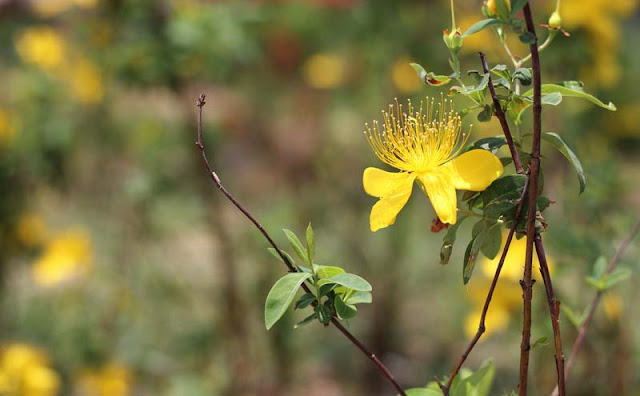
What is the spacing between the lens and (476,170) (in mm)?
602

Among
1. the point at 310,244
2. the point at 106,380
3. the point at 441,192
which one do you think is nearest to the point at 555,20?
the point at 441,192

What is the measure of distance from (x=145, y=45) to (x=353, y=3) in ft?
2.67

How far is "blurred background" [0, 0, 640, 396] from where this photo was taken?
1.58 metres

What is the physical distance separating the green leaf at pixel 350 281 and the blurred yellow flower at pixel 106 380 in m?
1.42

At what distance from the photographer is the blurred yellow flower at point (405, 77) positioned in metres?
1.94

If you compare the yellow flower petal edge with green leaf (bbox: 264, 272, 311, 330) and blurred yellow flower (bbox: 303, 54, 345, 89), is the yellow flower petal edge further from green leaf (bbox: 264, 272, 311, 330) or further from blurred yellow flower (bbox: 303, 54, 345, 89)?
blurred yellow flower (bbox: 303, 54, 345, 89)

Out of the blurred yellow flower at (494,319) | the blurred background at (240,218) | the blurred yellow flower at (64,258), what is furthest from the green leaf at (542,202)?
the blurred yellow flower at (64,258)

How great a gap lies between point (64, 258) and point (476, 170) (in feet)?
6.00

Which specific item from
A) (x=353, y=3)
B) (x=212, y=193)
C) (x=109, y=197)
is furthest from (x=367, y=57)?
(x=109, y=197)

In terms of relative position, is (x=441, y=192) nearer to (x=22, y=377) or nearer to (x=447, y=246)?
(x=447, y=246)

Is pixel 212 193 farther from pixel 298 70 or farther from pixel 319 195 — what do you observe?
pixel 298 70

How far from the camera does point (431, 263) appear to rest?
2.79 meters

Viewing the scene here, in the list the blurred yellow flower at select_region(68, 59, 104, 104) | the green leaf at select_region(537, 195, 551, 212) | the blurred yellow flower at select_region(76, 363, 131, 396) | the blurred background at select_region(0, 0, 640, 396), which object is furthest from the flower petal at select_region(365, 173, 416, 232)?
the blurred yellow flower at select_region(68, 59, 104, 104)

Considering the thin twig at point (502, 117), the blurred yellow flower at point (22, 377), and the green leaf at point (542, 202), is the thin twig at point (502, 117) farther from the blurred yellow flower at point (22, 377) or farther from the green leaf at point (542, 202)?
the blurred yellow flower at point (22, 377)
